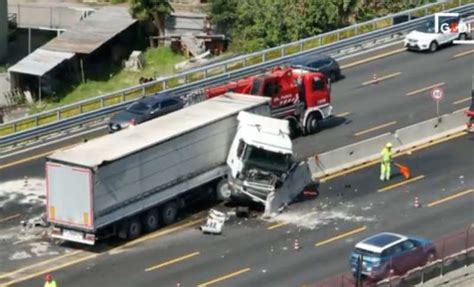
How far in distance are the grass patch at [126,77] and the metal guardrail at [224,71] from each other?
424 inches

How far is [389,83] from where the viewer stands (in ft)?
209

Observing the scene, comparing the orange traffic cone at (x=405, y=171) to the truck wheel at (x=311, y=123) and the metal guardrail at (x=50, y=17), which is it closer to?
the truck wheel at (x=311, y=123)

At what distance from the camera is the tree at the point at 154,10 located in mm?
82188

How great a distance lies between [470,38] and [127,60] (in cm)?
1946

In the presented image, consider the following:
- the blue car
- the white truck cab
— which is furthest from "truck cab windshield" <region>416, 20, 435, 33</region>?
the blue car

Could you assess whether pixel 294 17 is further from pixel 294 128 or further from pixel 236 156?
pixel 236 156

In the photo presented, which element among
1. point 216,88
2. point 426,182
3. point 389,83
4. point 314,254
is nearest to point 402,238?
point 314,254

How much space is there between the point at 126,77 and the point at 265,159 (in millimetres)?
29274

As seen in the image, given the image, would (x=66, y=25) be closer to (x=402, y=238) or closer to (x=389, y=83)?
(x=389, y=83)

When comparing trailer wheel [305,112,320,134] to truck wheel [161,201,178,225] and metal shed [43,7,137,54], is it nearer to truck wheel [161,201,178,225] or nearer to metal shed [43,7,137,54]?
truck wheel [161,201,178,225]

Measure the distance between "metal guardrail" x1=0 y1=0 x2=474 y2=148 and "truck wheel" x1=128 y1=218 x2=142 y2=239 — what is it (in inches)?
415

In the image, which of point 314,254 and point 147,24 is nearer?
point 314,254

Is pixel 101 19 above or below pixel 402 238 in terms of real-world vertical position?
below

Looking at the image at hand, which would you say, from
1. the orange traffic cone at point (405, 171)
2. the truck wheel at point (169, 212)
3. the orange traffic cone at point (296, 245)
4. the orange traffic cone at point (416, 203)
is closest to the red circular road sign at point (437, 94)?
the orange traffic cone at point (405, 171)
